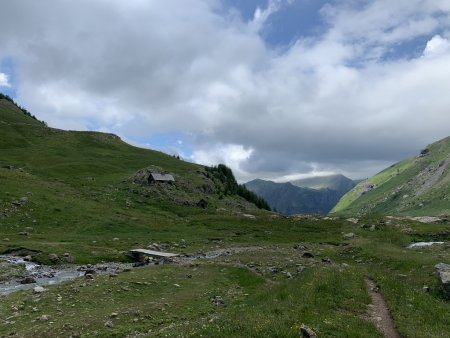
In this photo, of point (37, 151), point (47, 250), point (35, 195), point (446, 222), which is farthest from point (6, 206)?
point (446, 222)

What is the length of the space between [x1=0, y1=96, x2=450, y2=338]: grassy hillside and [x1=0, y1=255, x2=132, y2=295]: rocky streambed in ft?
3.54

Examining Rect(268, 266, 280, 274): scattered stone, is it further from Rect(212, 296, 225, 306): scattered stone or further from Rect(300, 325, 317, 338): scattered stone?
Rect(300, 325, 317, 338): scattered stone

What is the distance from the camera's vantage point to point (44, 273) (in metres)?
40.5

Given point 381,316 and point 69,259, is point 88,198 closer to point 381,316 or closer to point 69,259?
point 69,259

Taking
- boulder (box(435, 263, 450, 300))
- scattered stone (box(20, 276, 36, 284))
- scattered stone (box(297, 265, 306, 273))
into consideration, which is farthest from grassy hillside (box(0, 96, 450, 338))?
scattered stone (box(20, 276, 36, 284))

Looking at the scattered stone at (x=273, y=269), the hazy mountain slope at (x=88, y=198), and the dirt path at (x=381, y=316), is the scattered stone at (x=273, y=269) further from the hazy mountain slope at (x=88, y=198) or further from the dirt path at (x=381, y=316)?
the hazy mountain slope at (x=88, y=198)

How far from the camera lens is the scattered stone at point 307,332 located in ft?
57.9

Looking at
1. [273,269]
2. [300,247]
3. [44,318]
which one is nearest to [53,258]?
[44,318]

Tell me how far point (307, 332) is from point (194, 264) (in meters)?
27.9

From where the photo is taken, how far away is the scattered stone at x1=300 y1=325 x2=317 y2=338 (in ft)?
57.9

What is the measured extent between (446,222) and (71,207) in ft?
298

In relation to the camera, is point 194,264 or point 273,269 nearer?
point 273,269

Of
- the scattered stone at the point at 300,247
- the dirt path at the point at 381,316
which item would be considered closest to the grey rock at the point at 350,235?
the scattered stone at the point at 300,247

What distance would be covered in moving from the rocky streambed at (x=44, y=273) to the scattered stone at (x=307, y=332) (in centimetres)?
2336
